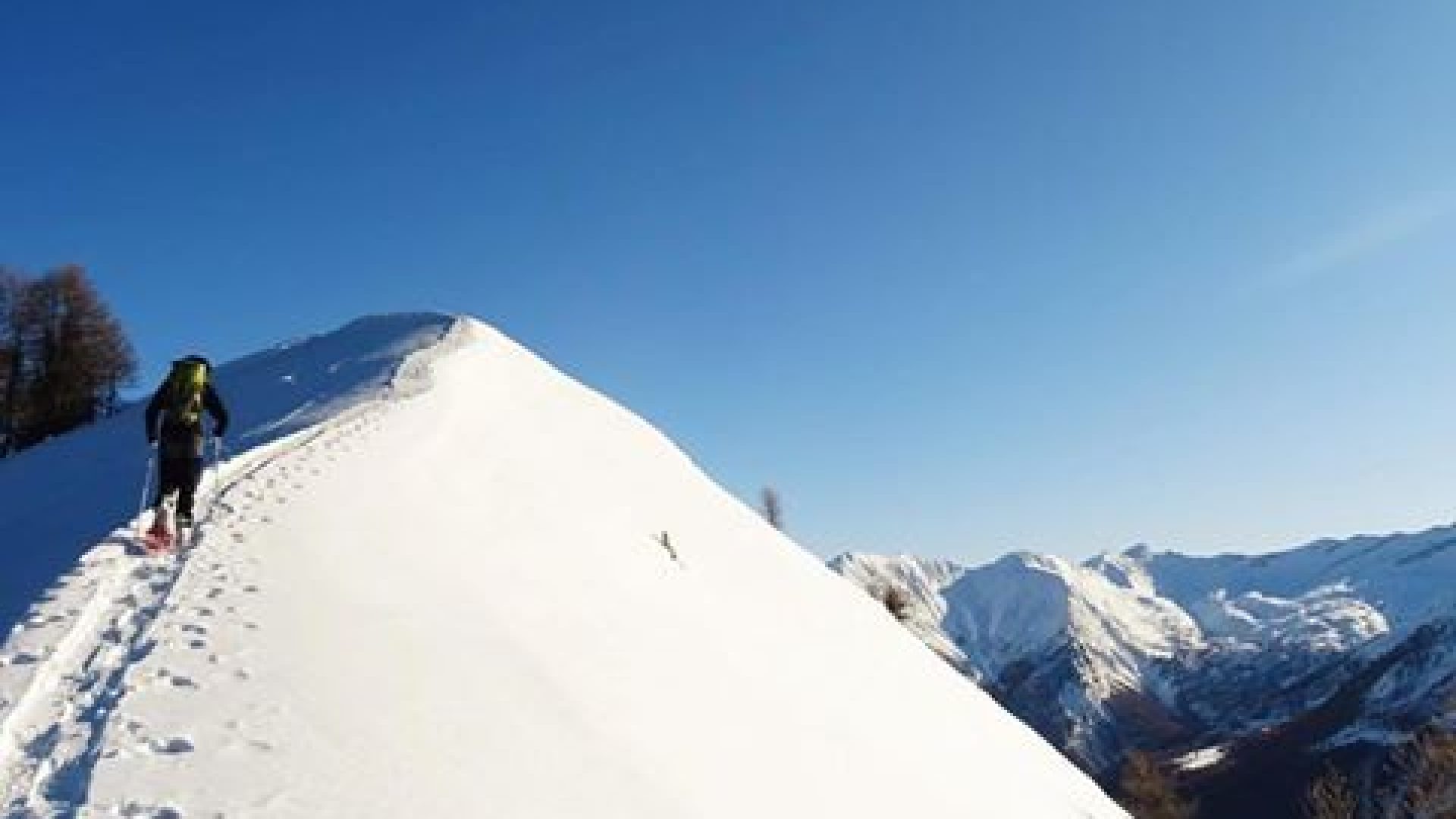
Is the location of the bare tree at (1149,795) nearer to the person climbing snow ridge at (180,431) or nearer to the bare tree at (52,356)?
the bare tree at (52,356)

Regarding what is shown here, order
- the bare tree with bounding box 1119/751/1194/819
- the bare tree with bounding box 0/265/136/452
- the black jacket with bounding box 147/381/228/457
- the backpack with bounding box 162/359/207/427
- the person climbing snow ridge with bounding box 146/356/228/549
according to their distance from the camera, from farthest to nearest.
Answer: the bare tree with bounding box 1119/751/1194/819 < the bare tree with bounding box 0/265/136/452 < the backpack with bounding box 162/359/207/427 < the black jacket with bounding box 147/381/228/457 < the person climbing snow ridge with bounding box 146/356/228/549

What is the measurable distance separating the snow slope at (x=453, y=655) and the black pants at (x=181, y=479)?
72 cm

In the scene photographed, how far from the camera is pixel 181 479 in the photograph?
1964cm

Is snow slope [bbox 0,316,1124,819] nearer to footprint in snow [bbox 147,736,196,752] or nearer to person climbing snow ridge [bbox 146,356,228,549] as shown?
footprint in snow [bbox 147,736,196,752]

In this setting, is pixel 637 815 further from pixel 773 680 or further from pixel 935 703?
pixel 935 703

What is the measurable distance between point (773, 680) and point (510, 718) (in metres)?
8.83

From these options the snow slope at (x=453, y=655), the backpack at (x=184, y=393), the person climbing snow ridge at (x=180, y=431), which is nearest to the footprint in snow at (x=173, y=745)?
the snow slope at (x=453, y=655)

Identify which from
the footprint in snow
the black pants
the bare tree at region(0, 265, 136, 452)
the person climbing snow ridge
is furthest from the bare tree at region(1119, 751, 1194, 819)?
the footprint in snow

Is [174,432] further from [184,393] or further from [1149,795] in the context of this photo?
[1149,795]

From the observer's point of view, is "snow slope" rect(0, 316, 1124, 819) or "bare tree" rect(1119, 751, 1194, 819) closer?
"snow slope" rect(0, 316, 1124, 819)

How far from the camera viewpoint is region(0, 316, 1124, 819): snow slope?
11688mm

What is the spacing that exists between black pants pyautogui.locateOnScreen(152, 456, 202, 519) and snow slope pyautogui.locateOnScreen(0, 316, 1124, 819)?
0.72 meters

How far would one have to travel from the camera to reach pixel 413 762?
12.2 metres

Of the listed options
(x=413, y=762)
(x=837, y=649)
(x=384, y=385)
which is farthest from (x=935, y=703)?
(x=413, y=762)
